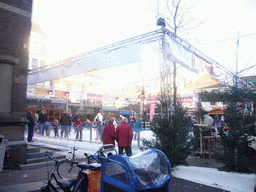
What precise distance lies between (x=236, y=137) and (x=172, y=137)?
6.23 feet

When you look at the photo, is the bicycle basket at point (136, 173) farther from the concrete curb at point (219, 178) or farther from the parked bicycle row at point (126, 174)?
the concrete curb at point (219, 178)

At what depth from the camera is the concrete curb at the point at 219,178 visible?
17.0ft

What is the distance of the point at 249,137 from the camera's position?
6.09 metres

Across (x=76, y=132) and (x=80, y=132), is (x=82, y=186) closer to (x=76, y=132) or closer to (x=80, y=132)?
(x=80, y=132)

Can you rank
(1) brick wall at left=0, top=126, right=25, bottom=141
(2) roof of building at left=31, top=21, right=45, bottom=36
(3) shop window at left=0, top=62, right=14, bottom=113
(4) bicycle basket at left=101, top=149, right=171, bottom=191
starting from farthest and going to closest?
(2) roof of building at left=31, top=21, right=45, bottom=36, (3) shop window at left=0, top=62, right=14, bottom=113, (1) brick wall at left=0, top=126, right=25, bottom=141, (4) bicycle basket at left=101, top=149, right=171, bottom=191

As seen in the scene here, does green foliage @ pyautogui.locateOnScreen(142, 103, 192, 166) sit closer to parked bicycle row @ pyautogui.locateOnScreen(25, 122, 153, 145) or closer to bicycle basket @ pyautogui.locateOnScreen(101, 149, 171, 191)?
parked bicycle row @ pyautogui.locateOnScreen(25, 122, 153, 145)

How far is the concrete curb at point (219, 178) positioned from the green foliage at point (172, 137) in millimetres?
431

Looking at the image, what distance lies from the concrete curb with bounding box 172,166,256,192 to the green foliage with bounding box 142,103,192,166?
0.43 meters

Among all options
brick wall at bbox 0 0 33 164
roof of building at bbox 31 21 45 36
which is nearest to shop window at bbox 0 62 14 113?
brick wall at bbox 0 0 33 164

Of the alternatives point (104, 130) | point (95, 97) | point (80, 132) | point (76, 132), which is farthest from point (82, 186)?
point (95, 97)

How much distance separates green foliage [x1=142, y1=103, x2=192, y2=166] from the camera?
6.73m

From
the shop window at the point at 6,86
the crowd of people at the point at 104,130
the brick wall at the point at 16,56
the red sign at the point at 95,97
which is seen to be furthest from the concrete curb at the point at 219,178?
the red sign at the point at 95,97

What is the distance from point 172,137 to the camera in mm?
6949

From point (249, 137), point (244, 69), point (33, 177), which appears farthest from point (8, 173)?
point (244, 69)
